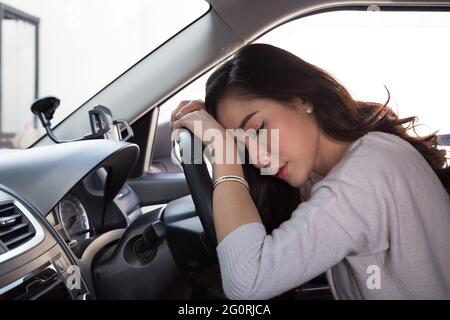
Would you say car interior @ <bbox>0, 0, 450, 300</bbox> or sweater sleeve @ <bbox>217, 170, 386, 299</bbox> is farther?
car interior @ <bbox>0, 0, 450, 300</bbox>

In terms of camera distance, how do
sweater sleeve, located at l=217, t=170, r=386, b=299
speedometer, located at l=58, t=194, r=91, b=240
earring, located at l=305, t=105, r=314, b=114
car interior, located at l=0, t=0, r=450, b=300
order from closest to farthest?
1. sweater sleeve, located at l=217, t=170, r=386, b=299
2. car interior, located at l=0, t=0, r=450, b=300
3. earring, located at l=305, t=105, r=314, b=114
4. speedometer, located at l=58, t=194, r=91, b=240

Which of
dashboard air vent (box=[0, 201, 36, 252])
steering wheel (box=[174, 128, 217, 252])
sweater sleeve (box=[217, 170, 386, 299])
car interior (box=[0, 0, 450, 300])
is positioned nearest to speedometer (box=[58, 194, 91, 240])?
car interior (box=[0, 0, 450, 300])

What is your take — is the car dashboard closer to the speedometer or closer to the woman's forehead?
the speedometer

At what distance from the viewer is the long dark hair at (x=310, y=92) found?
0.93 meters

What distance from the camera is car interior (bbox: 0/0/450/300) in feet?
2.75

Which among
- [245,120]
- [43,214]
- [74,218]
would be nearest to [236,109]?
[245,120]

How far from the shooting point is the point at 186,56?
5.49 feet

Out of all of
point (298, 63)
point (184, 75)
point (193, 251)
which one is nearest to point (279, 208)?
point (193, 251)

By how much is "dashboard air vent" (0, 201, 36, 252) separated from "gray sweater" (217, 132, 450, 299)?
1.07 ft

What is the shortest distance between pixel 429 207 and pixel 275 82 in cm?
36

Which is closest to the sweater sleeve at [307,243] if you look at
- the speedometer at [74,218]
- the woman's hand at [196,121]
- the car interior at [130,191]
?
the car interior at [130,191]

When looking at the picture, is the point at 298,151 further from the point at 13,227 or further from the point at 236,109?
the point at 13,227
